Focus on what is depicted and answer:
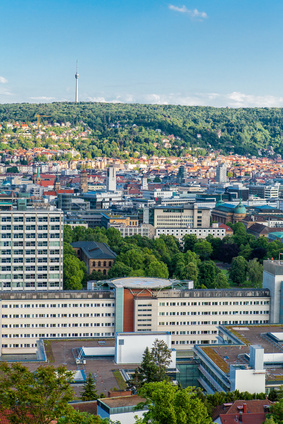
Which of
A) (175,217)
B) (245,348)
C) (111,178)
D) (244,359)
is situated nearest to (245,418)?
(244,359)

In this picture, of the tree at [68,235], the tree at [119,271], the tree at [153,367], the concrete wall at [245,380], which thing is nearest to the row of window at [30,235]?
the tree at [119,271]

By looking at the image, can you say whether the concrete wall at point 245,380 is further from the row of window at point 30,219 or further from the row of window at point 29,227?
the row of window at point 30,219

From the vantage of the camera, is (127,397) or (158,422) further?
(127,397)

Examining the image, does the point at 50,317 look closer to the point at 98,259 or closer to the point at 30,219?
the point at 30,219

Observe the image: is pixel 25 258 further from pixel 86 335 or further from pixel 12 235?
pixel 86 335

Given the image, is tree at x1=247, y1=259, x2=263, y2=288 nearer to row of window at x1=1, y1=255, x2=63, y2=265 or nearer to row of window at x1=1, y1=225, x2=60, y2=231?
row of window at x1=1, y1=255, x2=63, y2=265

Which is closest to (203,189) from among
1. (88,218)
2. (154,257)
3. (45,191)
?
(45,191)

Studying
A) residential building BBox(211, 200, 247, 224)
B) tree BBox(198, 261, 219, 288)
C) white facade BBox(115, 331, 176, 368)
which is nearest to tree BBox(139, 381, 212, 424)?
white facade BBox(115, 331, 176, 368)
